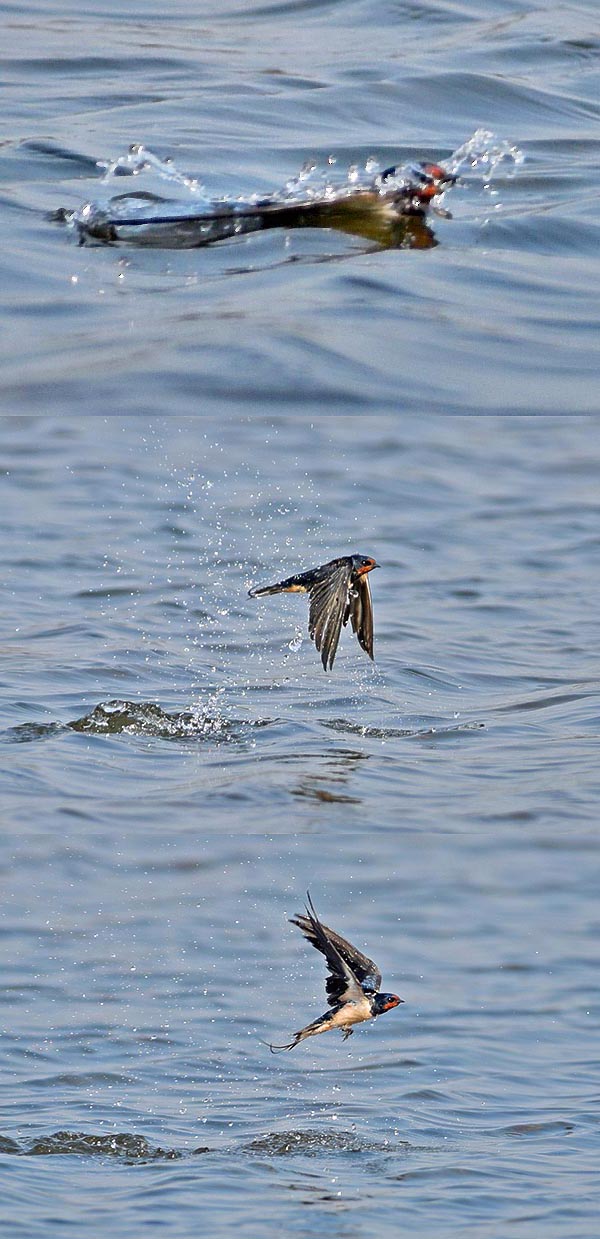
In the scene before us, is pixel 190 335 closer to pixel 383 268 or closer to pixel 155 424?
pixel 383 268

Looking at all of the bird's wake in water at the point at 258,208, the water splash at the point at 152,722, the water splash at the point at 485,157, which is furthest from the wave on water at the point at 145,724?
the water splash at the point at 485,157

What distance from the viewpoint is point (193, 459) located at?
35.8 ft

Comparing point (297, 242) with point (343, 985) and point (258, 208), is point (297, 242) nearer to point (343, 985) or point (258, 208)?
point (258, 208)

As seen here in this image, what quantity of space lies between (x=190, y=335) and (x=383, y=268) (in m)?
1.26

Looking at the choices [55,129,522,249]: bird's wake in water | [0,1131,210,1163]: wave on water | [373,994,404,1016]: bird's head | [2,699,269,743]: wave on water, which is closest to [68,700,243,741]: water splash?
[2,699,269,743]: wave on water

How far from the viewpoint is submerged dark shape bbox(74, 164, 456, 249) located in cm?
784

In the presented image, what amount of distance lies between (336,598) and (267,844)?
1026mm

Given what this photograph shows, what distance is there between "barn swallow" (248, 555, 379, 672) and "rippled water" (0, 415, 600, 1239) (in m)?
0.49

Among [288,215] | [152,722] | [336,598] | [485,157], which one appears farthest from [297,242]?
[485,157]

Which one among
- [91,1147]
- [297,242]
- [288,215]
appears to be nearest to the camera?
[91,1147]

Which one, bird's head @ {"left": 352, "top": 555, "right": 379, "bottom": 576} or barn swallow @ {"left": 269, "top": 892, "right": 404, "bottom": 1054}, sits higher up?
bird's head @ {"left": 352, "top": 555, "right": 379, "bottom": 576}

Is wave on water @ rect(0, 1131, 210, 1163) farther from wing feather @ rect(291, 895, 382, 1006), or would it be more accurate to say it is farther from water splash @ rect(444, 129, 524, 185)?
water splash @ rect(444, 129, 524, 185)

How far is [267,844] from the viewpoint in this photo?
6.41 m

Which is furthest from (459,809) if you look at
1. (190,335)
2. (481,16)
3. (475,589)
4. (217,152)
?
(481,16)
